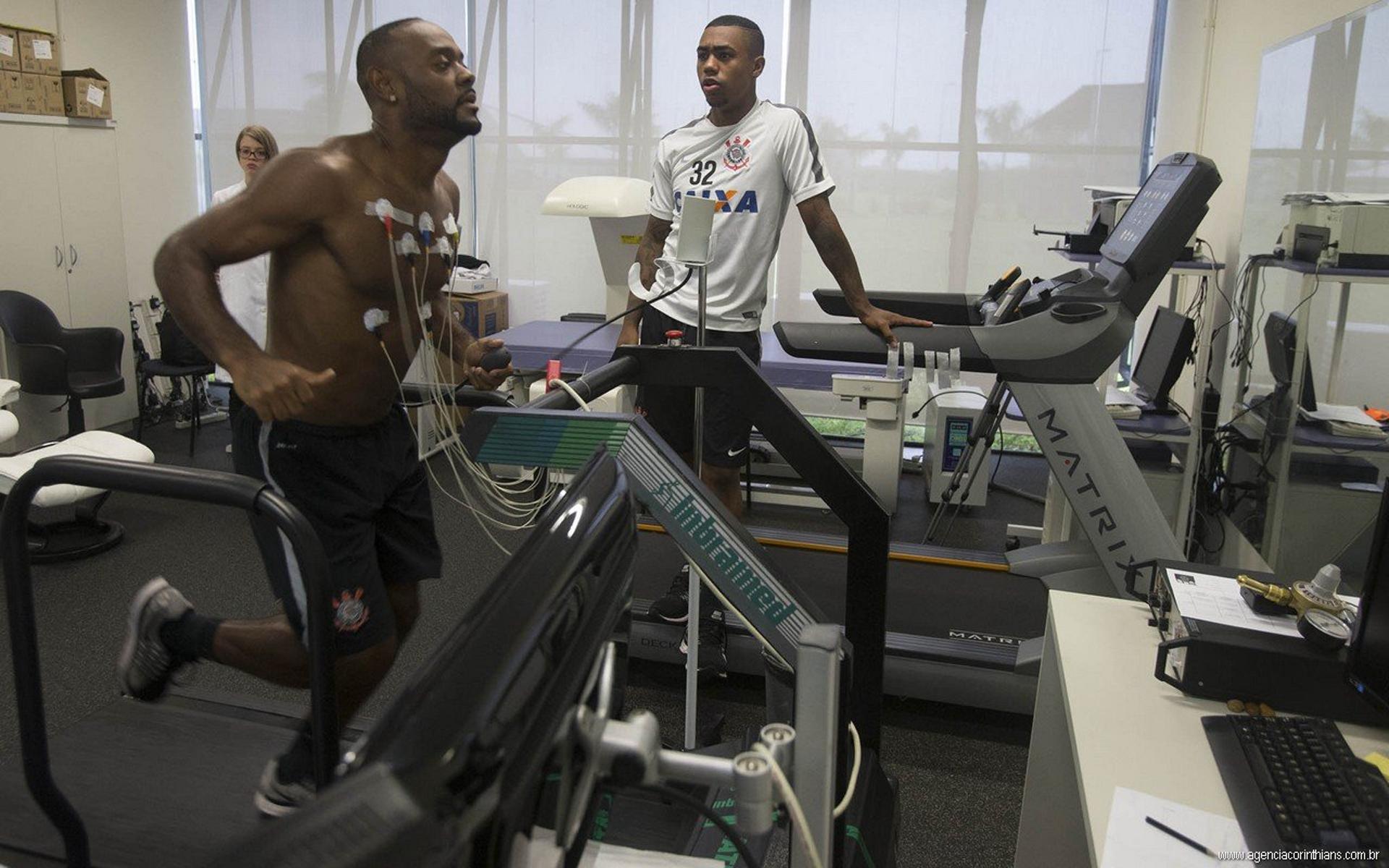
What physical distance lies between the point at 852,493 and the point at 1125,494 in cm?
106

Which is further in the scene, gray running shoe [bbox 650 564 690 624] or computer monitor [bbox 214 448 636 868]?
gray running shoe [bbox 650 564 690 624]

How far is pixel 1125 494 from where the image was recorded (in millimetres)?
2602

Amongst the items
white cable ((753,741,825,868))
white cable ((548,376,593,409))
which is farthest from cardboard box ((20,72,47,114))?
white cable ((753,741,825,868))

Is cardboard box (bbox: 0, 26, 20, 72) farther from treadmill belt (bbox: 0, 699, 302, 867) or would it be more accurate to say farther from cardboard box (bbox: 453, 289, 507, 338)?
treadmill belt (bbox: 0, 699, 302, 867)

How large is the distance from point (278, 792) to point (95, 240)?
4677 mm

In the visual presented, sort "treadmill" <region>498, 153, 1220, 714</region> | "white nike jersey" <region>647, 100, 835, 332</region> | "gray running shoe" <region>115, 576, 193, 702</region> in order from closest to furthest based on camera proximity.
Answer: "gray running shoe" <region>115, 576, 193, 702</region> → "treadmill" <region>498, 153, 1220, 714</region> → "white nike jersey" <region>647, 100, 835, 332</region>

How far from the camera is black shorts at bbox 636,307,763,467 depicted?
128 inches

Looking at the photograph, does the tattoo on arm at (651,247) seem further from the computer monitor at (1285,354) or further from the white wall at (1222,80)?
the white wall at (1222,80)

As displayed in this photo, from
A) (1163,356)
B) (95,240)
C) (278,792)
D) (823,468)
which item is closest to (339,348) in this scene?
(278,792)

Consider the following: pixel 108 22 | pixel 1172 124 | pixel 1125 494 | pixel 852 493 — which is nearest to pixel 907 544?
pixel 1125 494

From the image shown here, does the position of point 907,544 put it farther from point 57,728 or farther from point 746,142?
point 57,728

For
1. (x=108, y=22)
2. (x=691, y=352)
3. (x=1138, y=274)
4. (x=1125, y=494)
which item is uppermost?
(x=108, y=22)

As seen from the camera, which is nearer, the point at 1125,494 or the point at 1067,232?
the point at 1125,494

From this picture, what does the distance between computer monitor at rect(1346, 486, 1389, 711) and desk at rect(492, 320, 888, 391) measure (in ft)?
10.3
